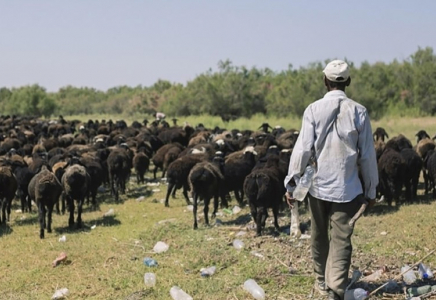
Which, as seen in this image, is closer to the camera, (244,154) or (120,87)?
(244,154)

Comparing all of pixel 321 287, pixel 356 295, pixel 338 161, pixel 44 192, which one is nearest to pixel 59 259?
pixel 44 192

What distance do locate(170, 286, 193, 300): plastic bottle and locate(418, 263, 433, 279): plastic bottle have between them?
320 centimetres

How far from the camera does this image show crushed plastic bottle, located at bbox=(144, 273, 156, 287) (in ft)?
25.5

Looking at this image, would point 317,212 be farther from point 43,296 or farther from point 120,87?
point 120,87

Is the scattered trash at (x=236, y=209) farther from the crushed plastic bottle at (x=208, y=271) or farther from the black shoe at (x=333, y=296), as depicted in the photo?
the black shoe at (x=333, y=296)

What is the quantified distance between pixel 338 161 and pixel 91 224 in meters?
8.77

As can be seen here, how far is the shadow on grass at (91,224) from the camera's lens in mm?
12154

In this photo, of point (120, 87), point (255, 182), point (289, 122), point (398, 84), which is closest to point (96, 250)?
point (255, 182)

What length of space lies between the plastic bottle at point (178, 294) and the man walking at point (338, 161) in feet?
7.30

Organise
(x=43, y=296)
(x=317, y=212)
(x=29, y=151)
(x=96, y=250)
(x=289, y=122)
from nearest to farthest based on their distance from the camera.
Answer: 1. (x=317, y=212)
2. (x=43, y=296)
3. (x=96, y=250)
4. (x=29, y=151)
5. (x=289, y=122)

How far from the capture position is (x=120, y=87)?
105 m

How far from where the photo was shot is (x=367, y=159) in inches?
213

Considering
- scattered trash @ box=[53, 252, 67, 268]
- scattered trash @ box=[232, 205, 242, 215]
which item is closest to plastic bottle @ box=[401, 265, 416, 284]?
scattered trash @ box=[53, 252, 67, 268]

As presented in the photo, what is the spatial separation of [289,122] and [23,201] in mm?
26034
